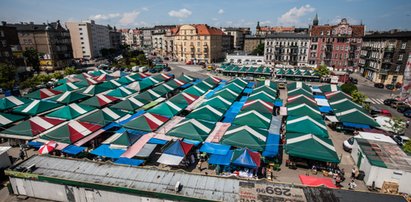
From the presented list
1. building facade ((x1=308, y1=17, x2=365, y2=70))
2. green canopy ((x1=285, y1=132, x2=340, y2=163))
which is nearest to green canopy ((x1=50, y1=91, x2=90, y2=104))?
green canopy ((x1=285, y1=132, x2=340, y2=163))

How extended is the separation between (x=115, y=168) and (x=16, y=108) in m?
20.0

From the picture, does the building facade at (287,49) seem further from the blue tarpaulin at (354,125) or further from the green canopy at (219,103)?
the blue tarpaulin at (354,125)

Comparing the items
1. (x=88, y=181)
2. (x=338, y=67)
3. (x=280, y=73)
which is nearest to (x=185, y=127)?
(x=88, y=181)

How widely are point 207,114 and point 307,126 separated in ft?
30.9

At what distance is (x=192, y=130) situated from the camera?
63.1 feet

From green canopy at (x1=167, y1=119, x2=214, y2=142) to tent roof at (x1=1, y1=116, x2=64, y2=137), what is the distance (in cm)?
1131

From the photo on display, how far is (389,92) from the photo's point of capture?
43.6 m

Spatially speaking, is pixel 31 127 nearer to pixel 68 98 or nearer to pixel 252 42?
pixel 68 98

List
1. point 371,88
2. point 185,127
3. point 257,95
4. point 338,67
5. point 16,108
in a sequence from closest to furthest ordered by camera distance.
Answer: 1. point 185,127
2. point 16,108
3. point 257,95
4. point 371,88
5. point 338,67

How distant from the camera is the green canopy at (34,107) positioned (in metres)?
24.9

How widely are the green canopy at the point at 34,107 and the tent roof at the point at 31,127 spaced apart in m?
4.65

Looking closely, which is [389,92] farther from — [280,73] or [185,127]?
[185,127]

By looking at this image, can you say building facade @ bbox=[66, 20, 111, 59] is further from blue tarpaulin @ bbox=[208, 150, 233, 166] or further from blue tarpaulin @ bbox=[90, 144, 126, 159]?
blue tarpaulin @ bbox=[208, 150, 233, 166]

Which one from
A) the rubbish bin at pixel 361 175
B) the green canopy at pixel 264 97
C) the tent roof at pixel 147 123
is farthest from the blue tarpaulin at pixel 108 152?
the green canopy at pixel 264 97
